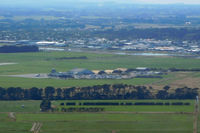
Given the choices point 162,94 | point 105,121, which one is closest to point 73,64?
point 162,94

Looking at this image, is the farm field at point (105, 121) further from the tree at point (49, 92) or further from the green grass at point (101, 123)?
the tree at point (49, 92)

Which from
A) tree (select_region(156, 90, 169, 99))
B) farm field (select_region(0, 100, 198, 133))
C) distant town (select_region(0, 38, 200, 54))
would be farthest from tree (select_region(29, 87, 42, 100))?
distant town (select_region(0, 38, 200, 54))

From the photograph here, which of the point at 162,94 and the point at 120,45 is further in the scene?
the point at 120,45

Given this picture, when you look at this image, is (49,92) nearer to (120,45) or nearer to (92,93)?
(92,93)

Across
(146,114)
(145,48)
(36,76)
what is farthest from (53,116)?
(145,48)

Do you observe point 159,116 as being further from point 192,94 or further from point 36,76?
point 36,76

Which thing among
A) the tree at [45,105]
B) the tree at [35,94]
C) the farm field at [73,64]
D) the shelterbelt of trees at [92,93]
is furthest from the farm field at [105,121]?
the farm field at [73,64]

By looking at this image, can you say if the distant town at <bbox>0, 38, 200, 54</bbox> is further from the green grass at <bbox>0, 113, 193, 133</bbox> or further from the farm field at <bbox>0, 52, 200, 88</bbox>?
the green grass at <bbox>0, 113, 193, 133</bbox>
